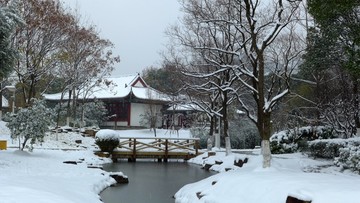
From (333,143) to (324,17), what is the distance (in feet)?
16.8

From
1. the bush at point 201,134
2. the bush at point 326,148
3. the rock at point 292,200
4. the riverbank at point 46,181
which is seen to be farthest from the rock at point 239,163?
the bush at point 201,134

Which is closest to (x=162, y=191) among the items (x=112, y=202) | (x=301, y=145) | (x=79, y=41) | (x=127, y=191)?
(x=127, y=191)

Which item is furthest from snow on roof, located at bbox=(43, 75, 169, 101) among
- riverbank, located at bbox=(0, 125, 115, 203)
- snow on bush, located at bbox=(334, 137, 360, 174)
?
snow on bush, located at bbox=(334, 137, 360, 174)

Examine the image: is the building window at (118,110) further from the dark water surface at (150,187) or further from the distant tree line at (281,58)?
the dark water surface at (150,187)

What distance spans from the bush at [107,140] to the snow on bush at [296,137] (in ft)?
26.4

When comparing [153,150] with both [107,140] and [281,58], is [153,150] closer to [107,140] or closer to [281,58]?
[107,140]

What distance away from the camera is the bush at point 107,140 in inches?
827

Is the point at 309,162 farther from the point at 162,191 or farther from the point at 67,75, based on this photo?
the point at 67,75

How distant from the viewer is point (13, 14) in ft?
41.0

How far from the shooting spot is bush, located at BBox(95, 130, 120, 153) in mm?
21016

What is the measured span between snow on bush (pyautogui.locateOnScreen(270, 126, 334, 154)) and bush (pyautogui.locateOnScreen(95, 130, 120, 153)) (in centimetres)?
805

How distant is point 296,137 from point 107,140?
30.9 feet

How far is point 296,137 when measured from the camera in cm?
1920

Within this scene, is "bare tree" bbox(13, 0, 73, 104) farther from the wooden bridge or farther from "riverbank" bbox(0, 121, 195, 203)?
the wooden bridge
